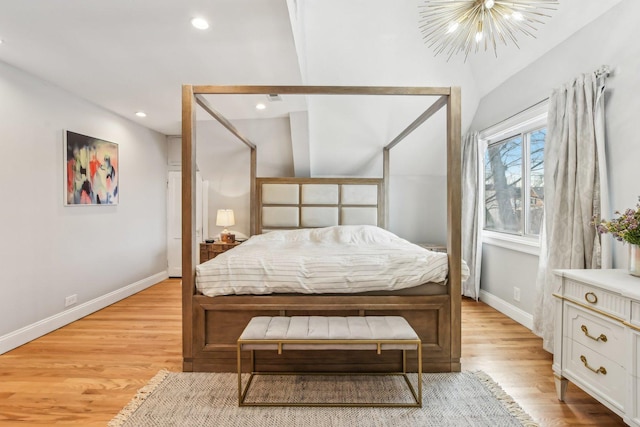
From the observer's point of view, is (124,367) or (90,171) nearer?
(124,367)

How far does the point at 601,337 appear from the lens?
69.6 inches

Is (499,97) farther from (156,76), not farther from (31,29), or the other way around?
(31,29)

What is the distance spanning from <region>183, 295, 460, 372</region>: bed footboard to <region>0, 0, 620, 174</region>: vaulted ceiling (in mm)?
1810

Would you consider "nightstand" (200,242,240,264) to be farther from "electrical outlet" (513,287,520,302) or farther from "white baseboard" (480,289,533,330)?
"electrical outlet" (513,287,520,302)

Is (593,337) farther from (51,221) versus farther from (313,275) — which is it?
(51,221)

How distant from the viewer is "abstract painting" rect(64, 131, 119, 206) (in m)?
3.42

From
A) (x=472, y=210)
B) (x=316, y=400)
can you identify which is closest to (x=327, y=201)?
(x=472, y=210)

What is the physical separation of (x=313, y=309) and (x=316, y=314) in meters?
0.04

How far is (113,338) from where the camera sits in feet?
9.91

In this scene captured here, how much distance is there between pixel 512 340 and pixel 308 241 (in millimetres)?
2124

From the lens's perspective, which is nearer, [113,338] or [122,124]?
[113,338]

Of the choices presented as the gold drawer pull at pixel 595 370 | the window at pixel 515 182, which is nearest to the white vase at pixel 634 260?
the gold drawer pull at pixel 595 370

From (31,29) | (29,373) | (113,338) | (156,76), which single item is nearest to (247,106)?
(156,76)

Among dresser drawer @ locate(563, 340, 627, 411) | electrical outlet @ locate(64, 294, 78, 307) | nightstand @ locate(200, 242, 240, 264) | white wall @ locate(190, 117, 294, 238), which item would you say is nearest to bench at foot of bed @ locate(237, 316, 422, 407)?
dresser drawer @ locate(563, 340, 627, 411)
